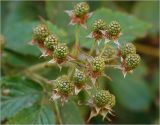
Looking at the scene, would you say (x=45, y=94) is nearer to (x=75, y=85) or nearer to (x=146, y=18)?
(x=75, y=85)

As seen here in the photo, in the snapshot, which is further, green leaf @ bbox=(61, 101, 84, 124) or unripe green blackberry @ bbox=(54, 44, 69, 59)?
green leaf @ bbox=(61, 101, 84, 124)

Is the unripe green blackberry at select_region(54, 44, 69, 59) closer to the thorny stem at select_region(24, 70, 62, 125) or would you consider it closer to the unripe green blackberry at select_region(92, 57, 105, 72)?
the unripe green blackberry at select_region(92, 57, 105, 72)

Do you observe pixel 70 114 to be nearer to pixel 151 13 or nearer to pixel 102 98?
pixel 102 98


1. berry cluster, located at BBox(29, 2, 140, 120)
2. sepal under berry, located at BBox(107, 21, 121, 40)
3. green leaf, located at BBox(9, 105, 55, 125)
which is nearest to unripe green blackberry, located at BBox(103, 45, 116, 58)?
berry cluster, located at BBox(29, 2, 140, 120)

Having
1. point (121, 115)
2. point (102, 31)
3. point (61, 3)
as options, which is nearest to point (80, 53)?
point (102, 31)

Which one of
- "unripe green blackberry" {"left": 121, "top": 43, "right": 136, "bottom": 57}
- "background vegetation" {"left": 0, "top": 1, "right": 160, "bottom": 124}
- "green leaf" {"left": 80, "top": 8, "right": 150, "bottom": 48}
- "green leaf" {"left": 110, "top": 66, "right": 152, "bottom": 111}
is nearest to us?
"unripe green blackberry" {"left": 121, "top": 43, "right": 136, "bottom": 57}

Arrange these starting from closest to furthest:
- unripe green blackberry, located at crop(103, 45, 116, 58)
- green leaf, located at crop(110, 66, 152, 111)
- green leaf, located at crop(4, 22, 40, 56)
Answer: unripe green blackberry, located at crop(103, 45, 116, 58) < green leaf, located at crop(4, 22, 40, 56) < green leaf, located at crop(110, 66, 152, 111)

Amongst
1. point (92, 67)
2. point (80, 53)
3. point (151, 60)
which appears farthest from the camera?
point (151, 60)
